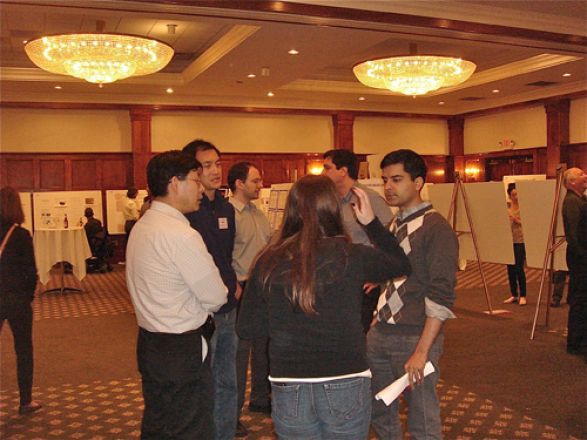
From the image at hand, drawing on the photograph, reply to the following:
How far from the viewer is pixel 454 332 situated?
6672 millimetres

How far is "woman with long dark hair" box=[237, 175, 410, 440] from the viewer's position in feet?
6.61

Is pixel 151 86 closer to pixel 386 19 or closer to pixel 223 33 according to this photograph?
pixel 223 33

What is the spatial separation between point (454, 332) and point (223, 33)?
239 inches

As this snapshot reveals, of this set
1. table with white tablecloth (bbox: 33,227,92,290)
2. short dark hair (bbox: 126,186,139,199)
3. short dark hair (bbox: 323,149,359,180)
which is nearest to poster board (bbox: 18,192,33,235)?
short dark hair (bbox: 126,186,139,199)

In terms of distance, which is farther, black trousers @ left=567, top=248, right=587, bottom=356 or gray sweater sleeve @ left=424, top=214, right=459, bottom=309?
black trousers @ left=567, top=248, right=587, bottom=356

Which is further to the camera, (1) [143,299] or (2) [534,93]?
(2) [534,93]

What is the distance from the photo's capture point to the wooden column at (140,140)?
1419cm

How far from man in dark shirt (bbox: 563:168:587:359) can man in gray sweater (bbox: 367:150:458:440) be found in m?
3.40

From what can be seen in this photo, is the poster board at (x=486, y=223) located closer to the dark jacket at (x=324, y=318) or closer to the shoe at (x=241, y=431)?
the shoe at (x=241, y=431)

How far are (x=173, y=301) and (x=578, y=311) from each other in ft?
14.6

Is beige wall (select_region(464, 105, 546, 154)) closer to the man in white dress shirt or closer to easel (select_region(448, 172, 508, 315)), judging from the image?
easel (select_region(448, 172, 508, 315))

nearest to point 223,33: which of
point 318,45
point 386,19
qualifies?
point 318,45

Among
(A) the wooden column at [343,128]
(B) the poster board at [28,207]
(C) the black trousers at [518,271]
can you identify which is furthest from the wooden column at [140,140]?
(C) the black trousers at [518,271]

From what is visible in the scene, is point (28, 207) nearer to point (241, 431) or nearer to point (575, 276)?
point (241, 431)
